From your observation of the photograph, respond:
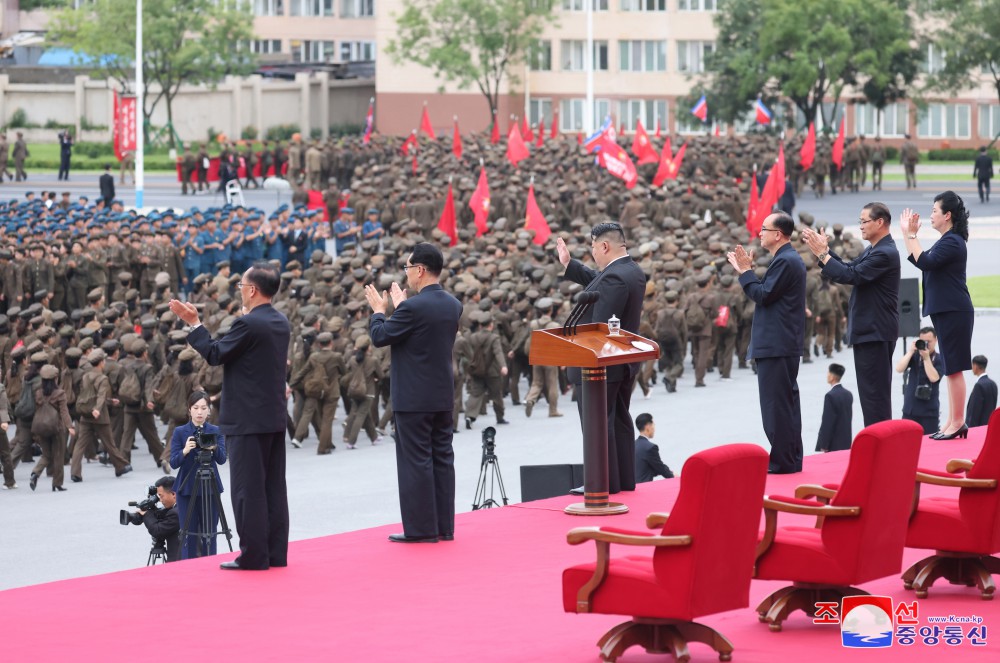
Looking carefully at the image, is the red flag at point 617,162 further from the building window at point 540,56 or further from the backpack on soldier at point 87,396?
the building window at point 540,56

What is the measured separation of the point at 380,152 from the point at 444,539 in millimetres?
38632

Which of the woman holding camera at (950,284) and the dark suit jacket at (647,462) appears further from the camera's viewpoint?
the dark suit jacket at (647,462)

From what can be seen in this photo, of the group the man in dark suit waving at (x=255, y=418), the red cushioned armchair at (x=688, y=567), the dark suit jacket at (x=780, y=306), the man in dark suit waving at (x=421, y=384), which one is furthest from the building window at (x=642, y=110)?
the red cushioned armchair at (x=688, y=567)

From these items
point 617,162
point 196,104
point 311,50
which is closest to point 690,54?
point 196,104

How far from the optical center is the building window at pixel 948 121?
71875 mm

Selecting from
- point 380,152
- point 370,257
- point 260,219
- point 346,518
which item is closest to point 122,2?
point 380,152

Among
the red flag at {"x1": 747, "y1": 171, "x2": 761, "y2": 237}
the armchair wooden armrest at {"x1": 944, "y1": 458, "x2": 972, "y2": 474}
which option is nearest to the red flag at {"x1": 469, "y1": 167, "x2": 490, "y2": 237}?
the red flag at {"x1": 747, "y1": 171, "x2": 761, "y2": 237}

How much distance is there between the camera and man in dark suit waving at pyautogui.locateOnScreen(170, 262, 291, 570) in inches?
374

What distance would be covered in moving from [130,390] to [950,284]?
33.1 ft

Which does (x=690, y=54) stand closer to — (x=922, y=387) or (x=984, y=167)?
(x=984, y=167)

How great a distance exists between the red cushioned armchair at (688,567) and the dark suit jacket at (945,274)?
191 inches

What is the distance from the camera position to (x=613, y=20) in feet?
243

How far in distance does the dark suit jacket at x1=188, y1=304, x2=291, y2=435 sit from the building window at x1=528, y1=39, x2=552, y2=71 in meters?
60.1

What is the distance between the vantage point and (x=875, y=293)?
1164 cm
